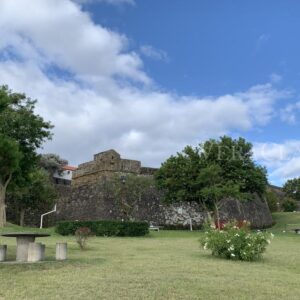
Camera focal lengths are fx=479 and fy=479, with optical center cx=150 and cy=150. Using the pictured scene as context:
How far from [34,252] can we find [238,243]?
554 centimetres

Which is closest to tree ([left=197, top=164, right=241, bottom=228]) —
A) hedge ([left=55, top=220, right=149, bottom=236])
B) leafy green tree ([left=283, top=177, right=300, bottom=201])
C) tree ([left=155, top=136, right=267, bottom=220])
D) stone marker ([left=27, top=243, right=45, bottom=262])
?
tree ([left=155, top=136, right=267, bottom=220])

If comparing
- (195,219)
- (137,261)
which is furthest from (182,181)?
(137,261)

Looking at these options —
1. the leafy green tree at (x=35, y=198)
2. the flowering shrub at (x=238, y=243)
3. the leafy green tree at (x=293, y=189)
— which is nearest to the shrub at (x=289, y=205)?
the leafy green tree at (x=293, y=189)

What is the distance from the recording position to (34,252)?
11.9m

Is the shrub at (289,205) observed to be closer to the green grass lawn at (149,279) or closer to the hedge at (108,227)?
the hedge at (108,227)

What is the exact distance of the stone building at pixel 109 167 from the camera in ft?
141

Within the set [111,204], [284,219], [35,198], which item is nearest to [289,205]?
[284,219]

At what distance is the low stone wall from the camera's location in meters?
40.9

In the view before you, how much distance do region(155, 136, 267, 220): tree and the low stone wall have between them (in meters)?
6.10

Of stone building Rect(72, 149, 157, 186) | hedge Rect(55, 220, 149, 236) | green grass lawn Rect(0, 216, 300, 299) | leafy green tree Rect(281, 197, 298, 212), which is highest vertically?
stone building Rect(72, 149, 157, 186)

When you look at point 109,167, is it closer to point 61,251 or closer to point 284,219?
point 284,219

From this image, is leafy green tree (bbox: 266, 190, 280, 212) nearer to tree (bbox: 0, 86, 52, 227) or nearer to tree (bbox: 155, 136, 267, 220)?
tree (bbox: 155, 136, 267, 220)

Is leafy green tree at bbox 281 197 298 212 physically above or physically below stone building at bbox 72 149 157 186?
below

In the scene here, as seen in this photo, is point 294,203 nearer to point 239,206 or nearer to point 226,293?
point 239,206
